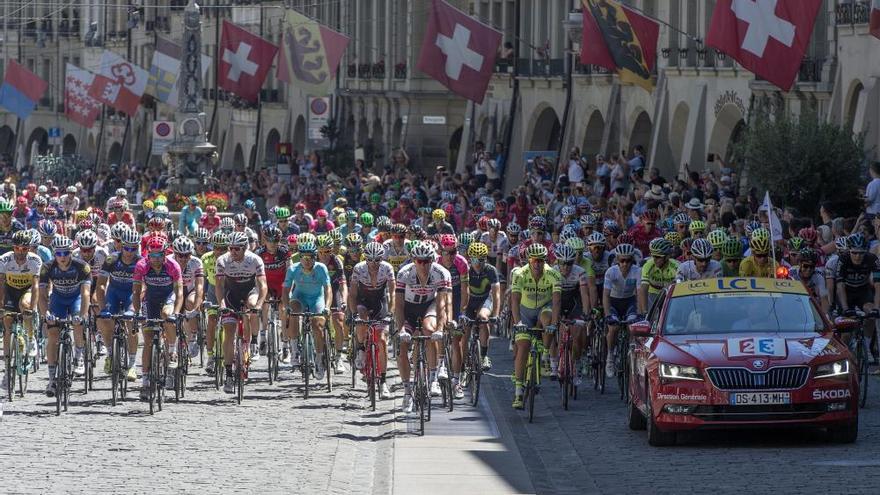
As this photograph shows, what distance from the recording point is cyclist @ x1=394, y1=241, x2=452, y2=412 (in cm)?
1906

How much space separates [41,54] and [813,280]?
87.2 meters

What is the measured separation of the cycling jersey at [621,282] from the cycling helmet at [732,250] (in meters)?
0.99

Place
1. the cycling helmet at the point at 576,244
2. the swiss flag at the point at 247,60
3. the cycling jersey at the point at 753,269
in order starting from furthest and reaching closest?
1. the swiss flag at the point at 247,60
2. the cycling helmet at the point at 576,244
3. the cycling jersey at the point at 753,269

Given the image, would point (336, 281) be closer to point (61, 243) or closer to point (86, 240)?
point (86, 240)

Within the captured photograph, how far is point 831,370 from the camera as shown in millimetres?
15789

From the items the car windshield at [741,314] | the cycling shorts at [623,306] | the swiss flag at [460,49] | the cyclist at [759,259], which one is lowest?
the cycling shorts at [623,306]

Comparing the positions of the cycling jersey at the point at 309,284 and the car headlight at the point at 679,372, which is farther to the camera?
the cycling jersey at the point at 309,284

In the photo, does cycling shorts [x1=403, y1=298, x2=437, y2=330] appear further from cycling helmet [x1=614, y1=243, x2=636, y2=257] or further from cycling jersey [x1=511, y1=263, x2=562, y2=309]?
Answer: cycling helmet [x1=614, y1=243, x2=636, y2=257]

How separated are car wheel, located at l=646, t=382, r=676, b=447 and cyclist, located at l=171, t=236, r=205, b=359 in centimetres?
564

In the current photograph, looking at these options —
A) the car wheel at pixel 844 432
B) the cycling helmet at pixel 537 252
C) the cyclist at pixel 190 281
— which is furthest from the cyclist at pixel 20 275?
the car wheel at pixel 844 432

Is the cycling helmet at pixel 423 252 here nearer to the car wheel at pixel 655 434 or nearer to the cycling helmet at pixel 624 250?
the cycling helmet at pixel 624 250

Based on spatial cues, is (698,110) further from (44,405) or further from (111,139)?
(111,139)

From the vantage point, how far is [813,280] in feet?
65.3

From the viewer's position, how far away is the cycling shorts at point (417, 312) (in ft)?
62.9
